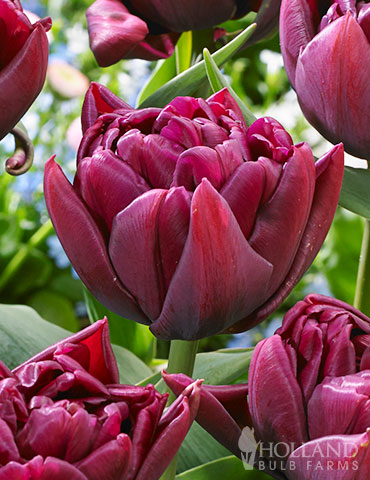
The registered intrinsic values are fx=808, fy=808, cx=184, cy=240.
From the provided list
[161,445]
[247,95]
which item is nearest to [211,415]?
[161,445]

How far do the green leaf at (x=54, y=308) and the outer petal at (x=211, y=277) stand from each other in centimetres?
62

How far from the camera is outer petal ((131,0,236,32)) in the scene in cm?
32

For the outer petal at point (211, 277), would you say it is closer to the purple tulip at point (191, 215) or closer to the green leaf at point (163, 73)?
the purple tulip at point (191, 215)

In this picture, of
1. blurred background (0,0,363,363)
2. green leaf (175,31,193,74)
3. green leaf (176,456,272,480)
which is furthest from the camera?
blurred background (0,0,363,363)

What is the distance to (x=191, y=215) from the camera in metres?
0.21

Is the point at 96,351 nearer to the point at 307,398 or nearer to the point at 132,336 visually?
the point at 307,398

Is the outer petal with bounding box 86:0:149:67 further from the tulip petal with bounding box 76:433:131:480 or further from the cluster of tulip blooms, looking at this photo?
the tulip petal with bounding box 76:433:131:480

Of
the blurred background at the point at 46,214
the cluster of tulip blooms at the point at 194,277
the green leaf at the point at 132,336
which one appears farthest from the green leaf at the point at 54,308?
the cluster of tulip blooms at the point at 194,277

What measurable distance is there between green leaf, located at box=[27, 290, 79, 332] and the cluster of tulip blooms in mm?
611

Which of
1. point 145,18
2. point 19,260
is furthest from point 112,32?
point 19,260

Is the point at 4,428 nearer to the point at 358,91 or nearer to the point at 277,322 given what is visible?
the point at 358,91

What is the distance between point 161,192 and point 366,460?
0.28 ft

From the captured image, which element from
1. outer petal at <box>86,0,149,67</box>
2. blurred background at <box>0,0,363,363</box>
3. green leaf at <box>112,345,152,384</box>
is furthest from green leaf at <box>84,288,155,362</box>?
blurred background at <box>0,0,363,363</box>

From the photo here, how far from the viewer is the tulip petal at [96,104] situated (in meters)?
0.26
